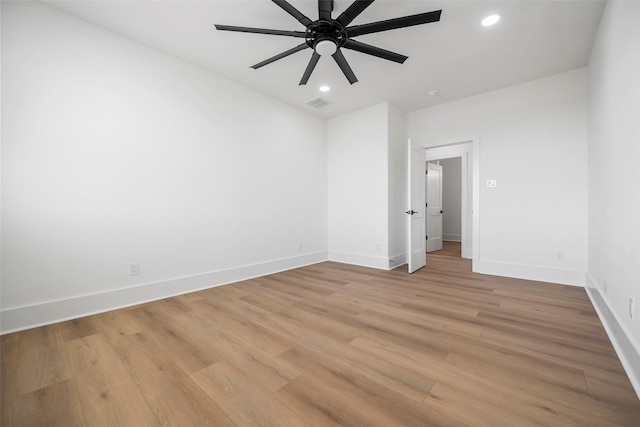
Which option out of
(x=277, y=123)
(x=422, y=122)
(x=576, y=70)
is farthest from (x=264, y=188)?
(x=576, y=70)

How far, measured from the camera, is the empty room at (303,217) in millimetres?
1443

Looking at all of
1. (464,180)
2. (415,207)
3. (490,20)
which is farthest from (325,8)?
(464,180)

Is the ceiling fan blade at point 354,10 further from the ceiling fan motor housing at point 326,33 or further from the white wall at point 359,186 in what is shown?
the white wall at point 359,186

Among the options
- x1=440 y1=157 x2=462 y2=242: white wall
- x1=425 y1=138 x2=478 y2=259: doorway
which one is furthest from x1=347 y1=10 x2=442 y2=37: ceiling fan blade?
x1=440 y1=157 x2=462 y2=242: white wall

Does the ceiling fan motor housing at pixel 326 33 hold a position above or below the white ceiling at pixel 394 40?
below

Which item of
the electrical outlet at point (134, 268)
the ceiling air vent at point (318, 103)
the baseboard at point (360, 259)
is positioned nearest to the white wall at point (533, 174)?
the baseboard at point (360, 259)

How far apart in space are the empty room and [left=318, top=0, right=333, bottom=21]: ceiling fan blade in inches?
0.8

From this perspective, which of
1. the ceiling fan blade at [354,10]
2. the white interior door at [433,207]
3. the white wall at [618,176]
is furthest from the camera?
the white interior door at [433,207]

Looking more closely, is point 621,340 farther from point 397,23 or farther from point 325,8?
point 325,8

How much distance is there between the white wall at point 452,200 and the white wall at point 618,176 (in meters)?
5.31

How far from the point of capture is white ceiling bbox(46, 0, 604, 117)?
2.28 metres

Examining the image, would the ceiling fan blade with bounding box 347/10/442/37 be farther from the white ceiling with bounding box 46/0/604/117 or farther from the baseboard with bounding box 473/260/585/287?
the baseboard with bounding box 473/260/585/287

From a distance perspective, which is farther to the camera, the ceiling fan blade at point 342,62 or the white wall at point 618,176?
the ceiling fan blade at point 342,62

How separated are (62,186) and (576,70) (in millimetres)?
6035
